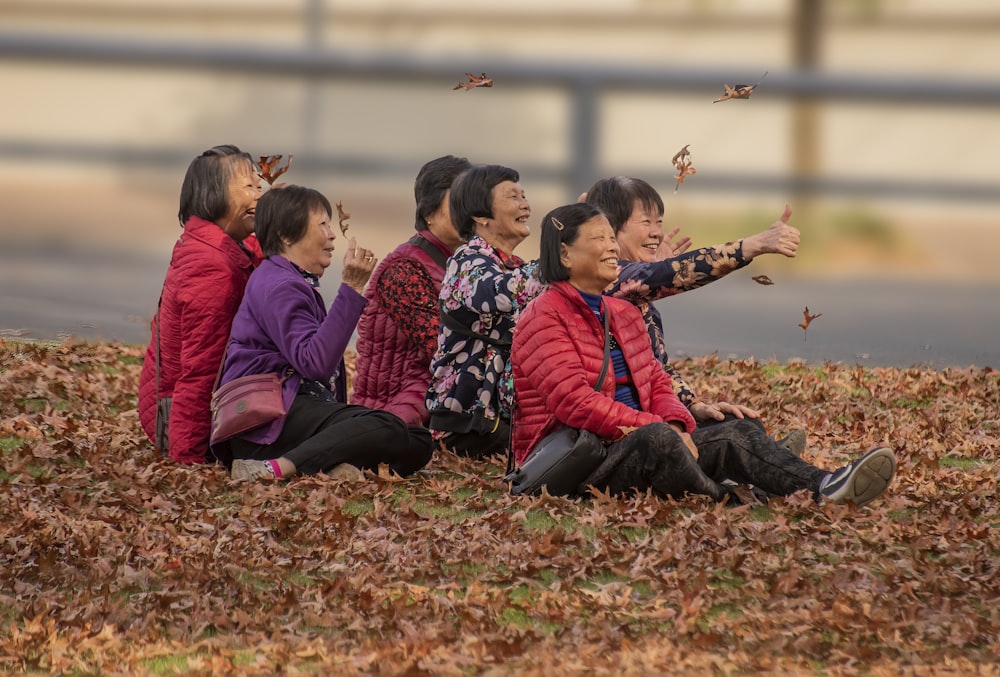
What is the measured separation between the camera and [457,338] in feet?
27.9

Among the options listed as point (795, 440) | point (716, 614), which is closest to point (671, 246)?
point (795, 440)

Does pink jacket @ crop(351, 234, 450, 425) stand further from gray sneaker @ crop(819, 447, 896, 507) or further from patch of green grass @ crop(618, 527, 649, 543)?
gray sneaker @ crop(819, 447, 896, 507)

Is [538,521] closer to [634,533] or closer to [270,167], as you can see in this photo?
[634,533]

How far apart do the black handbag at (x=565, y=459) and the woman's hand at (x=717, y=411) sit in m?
0.77

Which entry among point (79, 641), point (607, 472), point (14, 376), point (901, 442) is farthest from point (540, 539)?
point (14, 376)

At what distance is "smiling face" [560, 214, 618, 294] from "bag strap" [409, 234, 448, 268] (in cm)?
182

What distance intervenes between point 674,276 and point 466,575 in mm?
→ 2132

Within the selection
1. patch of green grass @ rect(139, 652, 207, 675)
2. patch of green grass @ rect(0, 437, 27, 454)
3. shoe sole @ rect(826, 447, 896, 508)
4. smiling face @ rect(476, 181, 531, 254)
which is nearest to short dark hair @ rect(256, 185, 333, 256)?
smiling face @ rect(476, 181, 531, 254)

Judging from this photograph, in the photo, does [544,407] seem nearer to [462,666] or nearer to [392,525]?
[392,525]

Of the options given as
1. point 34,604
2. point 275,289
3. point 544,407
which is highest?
point 275,289

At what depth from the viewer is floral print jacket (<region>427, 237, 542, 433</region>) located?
8.30 meters

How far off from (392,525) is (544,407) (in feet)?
3.40

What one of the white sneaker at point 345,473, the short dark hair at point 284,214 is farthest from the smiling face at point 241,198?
the white sneaker at point 345,473

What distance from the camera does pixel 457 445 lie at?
8695mm
